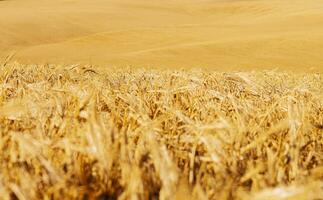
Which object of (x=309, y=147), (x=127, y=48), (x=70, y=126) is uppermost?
(x=127, y=48)

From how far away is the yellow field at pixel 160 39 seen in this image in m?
23.2

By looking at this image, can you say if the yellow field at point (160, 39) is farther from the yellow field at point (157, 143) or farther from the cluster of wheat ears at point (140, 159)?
the cluster of wheat ears at point (140, 159)

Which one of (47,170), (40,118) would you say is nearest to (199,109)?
(40,118)

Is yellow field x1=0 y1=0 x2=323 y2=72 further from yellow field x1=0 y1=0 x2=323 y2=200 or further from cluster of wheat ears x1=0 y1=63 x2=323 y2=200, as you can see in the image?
cluster of wheat ears x1=0 y1=63 x2=323 y2=200

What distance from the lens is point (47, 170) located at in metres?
1.26

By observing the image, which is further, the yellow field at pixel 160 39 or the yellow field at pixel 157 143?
the yellow field at pixel 160 39

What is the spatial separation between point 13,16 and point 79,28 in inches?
176

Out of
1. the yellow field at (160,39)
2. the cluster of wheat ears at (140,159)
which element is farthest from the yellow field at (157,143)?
the yellow field at (160,39)

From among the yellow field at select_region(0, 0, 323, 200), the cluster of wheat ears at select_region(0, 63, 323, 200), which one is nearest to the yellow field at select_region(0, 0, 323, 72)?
the yellow field at select_region(0, 0, 323, 200)

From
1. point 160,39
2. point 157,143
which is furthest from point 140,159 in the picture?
point 160,39

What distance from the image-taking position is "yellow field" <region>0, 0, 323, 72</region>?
23234 millimetres

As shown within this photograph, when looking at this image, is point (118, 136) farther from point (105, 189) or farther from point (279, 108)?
point (279, 108)

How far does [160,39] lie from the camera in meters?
35.7

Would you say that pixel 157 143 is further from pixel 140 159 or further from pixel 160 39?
pixel 160 39
